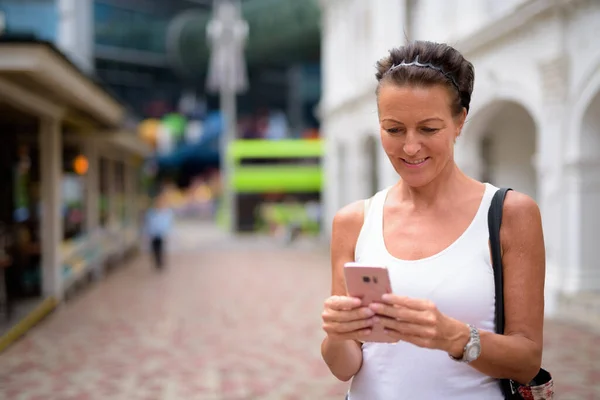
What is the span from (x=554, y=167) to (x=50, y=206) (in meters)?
7.06

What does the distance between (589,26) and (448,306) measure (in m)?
7.19

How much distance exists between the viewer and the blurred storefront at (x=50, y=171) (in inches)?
296

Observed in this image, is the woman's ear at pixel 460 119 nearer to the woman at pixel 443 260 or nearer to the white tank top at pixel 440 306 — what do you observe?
the woman at pixel 443 260

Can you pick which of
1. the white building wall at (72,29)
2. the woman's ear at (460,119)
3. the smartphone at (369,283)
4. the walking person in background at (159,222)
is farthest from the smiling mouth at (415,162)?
the white building wall at (72,29)

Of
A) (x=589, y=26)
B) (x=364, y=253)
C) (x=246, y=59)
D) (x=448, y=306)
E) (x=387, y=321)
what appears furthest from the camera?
(x=246, y=59)

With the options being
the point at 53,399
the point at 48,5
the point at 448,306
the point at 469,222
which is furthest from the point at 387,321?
the point at 48,5

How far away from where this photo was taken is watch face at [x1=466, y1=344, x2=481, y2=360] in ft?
4.83

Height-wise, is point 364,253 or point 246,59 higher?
point 246,59

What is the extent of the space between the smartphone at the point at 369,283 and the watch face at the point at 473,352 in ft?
0.56

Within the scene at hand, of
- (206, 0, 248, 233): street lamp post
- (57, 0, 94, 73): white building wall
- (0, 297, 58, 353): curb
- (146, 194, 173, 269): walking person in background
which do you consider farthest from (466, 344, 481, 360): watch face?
(206, 0, 248, 233): street lamp post

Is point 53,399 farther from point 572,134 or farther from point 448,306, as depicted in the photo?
point 572,134

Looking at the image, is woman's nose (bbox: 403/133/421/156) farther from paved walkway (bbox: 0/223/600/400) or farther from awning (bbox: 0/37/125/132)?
awning (bbox: 0/37/125/132)

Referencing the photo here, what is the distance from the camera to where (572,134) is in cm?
814

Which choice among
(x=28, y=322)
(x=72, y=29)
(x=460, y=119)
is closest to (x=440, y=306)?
(x=460, y=119)
